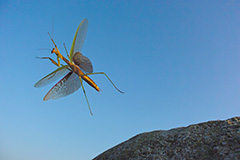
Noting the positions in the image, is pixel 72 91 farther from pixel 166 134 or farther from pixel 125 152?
pixel 166 134

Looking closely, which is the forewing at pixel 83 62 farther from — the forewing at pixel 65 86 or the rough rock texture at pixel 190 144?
the rough rock texture at pixel 190 144

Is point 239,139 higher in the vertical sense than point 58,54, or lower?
lower

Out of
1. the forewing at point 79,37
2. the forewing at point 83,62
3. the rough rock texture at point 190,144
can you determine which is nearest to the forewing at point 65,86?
the forewing at point 83,62

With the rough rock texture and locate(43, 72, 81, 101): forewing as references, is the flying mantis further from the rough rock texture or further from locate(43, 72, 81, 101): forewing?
the rough rock texture

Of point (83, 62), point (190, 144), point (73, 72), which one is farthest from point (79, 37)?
point (190, 144)

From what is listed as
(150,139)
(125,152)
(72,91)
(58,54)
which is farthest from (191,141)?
(58,54)

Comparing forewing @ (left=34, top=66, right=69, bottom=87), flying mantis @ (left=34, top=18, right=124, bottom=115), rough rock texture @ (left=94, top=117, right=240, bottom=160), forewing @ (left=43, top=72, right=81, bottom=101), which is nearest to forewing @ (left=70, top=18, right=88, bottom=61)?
flying mantis @ (left=34, top=18, right=124, bottom=115)
